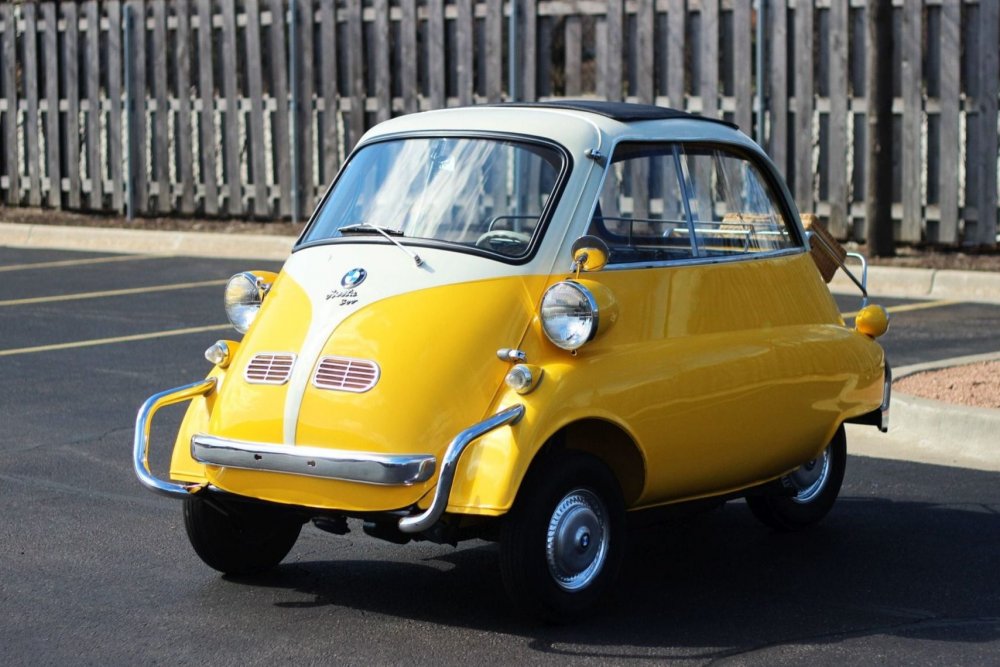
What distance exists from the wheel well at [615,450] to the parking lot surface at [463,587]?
1.28 ft

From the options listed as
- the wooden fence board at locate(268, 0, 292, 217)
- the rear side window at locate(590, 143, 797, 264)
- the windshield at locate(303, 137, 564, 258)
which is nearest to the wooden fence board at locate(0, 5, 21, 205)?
the wooden fence board at locate(268, 0, 292, 217)

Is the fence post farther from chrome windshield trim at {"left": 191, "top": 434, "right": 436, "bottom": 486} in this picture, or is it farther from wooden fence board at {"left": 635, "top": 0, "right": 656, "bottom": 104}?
chrome windshield trim at {"left": 191, "top": 434, "right": 436, "bottom": 486}

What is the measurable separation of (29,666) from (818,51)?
477 inches

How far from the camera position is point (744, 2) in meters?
16.0

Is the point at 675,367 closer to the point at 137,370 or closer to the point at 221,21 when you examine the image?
the point at 137,370

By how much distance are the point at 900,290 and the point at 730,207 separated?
25.8 feet

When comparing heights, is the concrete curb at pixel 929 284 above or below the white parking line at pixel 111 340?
above

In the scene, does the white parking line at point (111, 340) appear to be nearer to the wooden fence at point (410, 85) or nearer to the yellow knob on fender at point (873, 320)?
the wooden fence at point (410, 85)

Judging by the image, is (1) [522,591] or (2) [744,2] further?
(2) [744,2]

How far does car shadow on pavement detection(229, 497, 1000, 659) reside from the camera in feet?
18.1

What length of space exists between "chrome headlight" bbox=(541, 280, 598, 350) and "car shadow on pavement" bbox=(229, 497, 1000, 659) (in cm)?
94

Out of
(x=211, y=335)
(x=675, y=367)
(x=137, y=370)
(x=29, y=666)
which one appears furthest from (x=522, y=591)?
Result: (x=211, y=335)

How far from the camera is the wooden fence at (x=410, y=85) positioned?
1525cm

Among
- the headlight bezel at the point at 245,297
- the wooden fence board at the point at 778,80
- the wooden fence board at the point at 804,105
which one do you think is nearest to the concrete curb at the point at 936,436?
the headlight bezel at the point at 245,297
